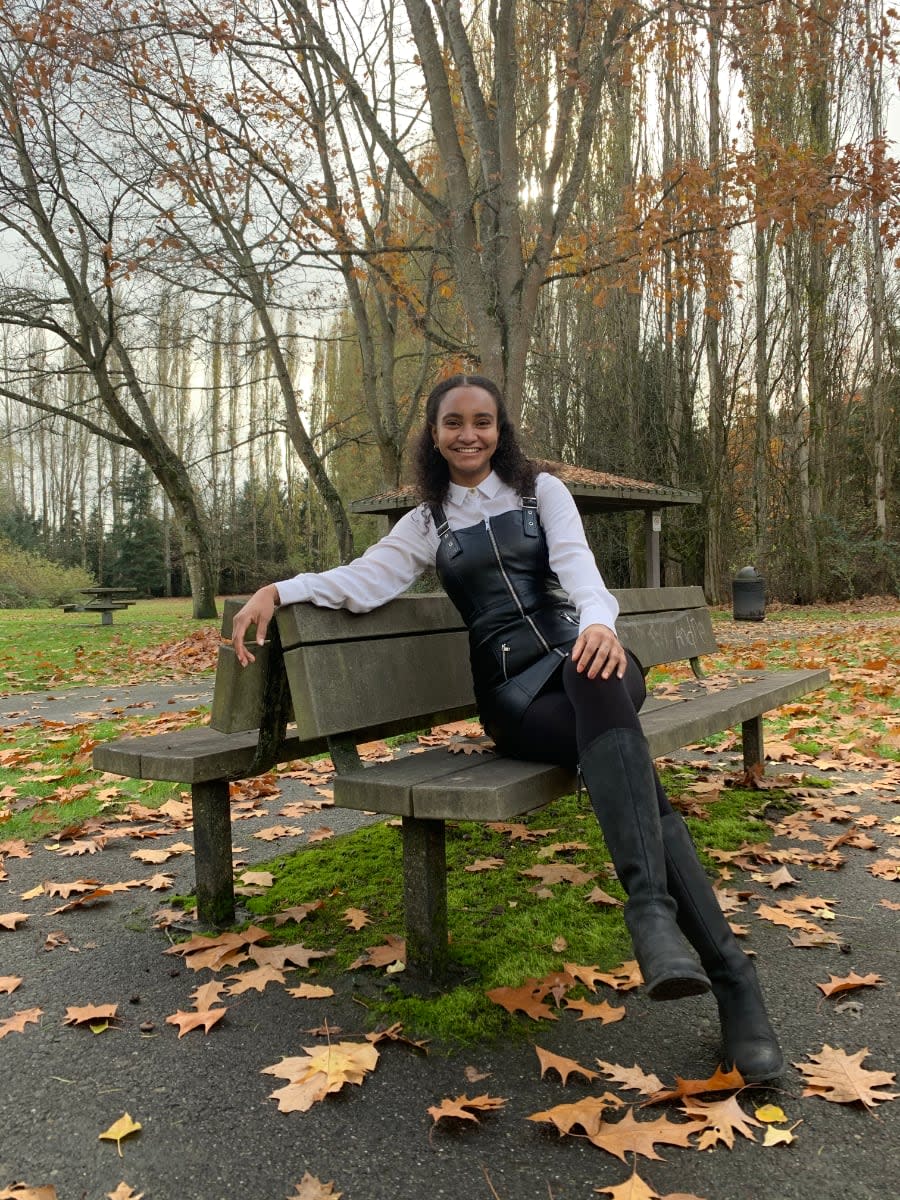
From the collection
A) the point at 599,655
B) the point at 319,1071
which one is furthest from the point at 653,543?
the point at 319,1071

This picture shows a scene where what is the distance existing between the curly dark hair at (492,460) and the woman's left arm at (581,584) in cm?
6

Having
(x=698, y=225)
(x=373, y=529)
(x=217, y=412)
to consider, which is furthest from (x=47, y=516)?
(x=698, y=225)

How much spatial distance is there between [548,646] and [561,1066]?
1.05 meters

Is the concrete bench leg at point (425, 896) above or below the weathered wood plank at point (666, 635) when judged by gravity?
below

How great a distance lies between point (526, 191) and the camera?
19031 mm

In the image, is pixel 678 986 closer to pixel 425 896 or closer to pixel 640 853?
pixel 640 853

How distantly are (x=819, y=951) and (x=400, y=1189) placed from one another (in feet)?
4.87

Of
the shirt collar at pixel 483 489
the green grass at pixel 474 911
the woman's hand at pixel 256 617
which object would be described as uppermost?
the shirt collar at pixel 483 489

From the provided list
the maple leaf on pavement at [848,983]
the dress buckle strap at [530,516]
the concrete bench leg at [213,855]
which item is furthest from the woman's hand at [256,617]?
the maple leaf on pavement at [848,983]

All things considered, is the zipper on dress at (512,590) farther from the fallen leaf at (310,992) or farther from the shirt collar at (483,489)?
the fallen leaf at (310,992)

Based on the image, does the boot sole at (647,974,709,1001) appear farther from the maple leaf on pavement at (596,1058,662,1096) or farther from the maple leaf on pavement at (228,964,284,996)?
the maple leaf on pavement at (228,964,284,996)

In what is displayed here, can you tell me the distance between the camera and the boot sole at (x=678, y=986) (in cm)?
177

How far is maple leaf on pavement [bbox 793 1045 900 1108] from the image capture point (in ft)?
6.02

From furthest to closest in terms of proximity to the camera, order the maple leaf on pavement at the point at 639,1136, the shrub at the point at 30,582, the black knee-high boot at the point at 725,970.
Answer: the shrub at the point at 30,582 < the black knee-high boot at the point at 725,970 < the maple leaf on pavement at the point at 639,1136
